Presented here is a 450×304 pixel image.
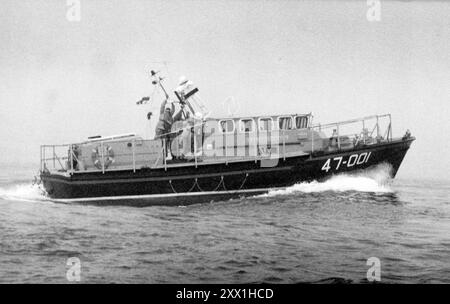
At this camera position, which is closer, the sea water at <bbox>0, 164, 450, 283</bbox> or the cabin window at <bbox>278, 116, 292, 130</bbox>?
the sea water at <bbox>0, 164, 450, 283</bbox>

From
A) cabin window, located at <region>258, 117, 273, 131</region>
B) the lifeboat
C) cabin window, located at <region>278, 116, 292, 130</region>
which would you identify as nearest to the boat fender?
the lifeboat

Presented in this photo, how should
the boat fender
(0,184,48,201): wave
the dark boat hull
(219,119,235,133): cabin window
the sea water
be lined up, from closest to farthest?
the sea water → the dark boat hull → the boat fender → (219,119,235,133): cabin window → (0,184,48,201): wave

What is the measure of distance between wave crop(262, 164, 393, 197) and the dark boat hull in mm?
225

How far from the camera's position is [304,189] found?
51.1 ft

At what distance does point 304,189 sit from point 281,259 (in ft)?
25.7

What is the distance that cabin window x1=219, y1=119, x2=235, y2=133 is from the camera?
53.8ft

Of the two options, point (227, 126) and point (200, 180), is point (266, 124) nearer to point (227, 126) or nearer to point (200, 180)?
point (227, 126)

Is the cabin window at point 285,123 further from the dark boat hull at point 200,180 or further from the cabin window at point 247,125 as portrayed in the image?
the dark boat hull at point 200,180

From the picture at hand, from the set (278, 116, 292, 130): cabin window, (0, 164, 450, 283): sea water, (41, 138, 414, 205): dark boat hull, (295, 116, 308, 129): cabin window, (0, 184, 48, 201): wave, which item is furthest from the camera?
(0, 184, 48, 201): wave

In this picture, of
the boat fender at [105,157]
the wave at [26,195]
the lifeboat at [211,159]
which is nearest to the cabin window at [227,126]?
the lifeboat at [211,159]

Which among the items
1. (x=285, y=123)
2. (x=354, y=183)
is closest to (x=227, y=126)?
(x=285, y=123)

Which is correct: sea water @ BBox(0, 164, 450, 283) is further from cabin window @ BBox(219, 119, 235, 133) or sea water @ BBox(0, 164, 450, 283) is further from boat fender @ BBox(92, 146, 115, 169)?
cabin window @ BBox(219, 119, 235, 133)
